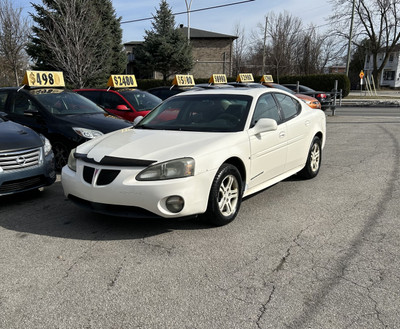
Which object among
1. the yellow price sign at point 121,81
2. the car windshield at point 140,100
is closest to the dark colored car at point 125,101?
the car windshield at point 140,100

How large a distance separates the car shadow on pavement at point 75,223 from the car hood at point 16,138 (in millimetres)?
794

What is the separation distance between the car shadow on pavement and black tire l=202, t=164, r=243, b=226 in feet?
0.67

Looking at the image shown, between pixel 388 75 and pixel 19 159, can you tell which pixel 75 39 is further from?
pixel 388 75

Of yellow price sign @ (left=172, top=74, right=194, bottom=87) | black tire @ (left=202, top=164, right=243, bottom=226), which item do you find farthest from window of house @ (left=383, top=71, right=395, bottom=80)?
black tire @ (left=202, top=164, right=243, bottom=226)

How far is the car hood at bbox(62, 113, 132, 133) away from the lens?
6589mm

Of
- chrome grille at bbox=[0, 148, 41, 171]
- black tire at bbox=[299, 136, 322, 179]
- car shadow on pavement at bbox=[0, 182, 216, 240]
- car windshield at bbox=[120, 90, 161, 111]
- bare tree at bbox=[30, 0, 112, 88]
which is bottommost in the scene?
car shadow on pavement at bbox=[0, 182, 216, 240]

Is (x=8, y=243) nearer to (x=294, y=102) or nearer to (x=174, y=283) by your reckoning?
(x=174, y=283)

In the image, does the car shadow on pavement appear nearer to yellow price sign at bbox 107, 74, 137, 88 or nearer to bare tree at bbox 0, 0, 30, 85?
yellow price sign at bbox 107, 74, 137, 88

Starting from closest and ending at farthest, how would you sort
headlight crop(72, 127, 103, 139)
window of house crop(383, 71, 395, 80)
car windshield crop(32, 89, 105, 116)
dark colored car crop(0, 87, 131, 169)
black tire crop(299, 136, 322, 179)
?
black tire crop(299, 136, 322, 179)
headlight crop(72, 127, 103, 139)
dark colored car crop(0, 87, 131, 169)
car windshield crop(32, 89, 105, 116)
window of house crop(383, 71, 395, 80)

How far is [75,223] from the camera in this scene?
4254mm

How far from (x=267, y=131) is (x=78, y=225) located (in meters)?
2.47

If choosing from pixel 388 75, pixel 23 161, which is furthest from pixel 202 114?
pixel 388 75

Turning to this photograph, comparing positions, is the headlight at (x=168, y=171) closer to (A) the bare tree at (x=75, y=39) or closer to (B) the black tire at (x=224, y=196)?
(B) the black tire at (x=224, y=196)

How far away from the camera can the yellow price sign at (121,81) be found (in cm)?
1045
